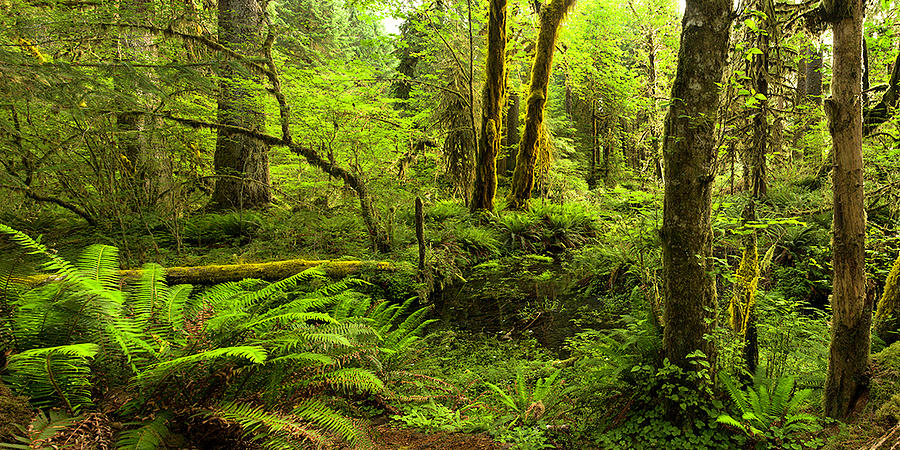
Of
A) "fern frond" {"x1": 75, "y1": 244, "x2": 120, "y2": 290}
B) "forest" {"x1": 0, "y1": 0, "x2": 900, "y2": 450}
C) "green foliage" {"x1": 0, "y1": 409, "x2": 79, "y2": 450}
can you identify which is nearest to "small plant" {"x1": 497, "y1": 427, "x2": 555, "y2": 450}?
"forest" {"x1": 0, "y1": 0, "x2": 900, "y2": 450}

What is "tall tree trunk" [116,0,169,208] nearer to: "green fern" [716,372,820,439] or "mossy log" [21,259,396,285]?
"mossy log" [21,259,396,285]

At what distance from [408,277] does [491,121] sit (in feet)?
15.8

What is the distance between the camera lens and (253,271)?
19.1ft

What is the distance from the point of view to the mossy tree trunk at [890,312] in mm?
2918

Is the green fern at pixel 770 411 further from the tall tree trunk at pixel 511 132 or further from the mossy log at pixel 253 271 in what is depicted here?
the tall tree trunk at pixel 511 132

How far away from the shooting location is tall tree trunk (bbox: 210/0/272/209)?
6.92 meters

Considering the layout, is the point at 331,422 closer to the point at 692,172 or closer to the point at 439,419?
the point at 439,419

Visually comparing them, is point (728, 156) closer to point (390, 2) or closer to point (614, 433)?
point (614, 433)

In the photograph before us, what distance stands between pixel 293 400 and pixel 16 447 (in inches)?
47.7

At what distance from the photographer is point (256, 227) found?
8.04 meters

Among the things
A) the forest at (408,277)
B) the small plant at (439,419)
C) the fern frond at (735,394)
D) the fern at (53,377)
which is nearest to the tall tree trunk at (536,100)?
the forest at (408,277)

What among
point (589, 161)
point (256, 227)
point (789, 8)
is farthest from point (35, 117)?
point (589, 161)

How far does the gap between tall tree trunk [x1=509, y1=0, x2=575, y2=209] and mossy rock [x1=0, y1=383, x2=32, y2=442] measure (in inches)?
383

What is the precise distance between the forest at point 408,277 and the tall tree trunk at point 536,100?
2763 mm
